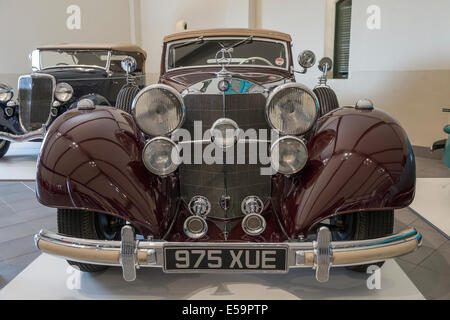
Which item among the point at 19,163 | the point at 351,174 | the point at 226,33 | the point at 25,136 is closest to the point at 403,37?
the point at 226,33

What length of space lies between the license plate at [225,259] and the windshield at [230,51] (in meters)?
1.74

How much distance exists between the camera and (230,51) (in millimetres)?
2842

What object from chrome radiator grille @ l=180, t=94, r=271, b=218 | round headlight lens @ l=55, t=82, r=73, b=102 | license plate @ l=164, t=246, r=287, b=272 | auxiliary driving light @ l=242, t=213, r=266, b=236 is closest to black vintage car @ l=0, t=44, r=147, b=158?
round headlight lens @ l=55, t=82, r=73, b=102

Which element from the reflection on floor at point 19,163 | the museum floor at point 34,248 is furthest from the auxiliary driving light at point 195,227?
the reflection on floor at point 19,163

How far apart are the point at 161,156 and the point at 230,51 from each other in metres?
1.51

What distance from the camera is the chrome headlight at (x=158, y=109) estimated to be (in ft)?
5.36

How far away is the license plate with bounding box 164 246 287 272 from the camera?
146cm

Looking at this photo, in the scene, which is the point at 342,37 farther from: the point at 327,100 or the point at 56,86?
the point at 56,86

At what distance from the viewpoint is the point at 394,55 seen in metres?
4.99

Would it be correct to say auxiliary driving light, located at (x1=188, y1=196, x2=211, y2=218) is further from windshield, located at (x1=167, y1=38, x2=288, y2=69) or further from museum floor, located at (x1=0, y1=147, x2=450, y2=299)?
windshield, located at (x1=167, y1=38, x2=288, y2=69)

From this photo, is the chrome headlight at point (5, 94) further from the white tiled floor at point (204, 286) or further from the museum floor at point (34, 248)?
the white tiled floor at point (204, 286)

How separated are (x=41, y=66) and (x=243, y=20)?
4037mm

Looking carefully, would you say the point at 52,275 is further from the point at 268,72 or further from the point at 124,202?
the point at 268,72
